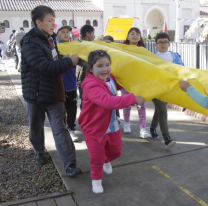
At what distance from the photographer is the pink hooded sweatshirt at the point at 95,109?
272cm

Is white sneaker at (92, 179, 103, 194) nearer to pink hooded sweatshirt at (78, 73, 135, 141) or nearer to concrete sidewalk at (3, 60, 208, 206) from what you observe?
concrete sidewalk at (3, 60, 208, 206)

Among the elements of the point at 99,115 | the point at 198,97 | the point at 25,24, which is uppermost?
the point at 25,24

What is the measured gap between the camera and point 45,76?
326 centimetres

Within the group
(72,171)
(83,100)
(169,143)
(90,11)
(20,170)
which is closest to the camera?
(83,100)

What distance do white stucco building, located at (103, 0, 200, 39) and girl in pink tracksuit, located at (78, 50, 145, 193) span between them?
3740 cm

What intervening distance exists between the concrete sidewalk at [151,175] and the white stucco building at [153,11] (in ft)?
119

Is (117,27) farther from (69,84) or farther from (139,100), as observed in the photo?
(139,100)

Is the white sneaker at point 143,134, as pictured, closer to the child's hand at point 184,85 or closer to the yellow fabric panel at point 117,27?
the child's hand at point 184,85

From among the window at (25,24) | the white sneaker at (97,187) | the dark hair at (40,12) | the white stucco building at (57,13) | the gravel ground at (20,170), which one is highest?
the white stucco building at (57,13)

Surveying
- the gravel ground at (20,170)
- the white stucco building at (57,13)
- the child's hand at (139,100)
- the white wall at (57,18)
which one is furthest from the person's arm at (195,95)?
the white wall at (57,18)

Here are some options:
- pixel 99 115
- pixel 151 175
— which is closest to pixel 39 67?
pixel 99 115

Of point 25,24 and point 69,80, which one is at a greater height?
point 25,24

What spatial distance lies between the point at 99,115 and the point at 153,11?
46382 millimetres

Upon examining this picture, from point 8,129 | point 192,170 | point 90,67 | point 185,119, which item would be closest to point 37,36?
point 90,67
